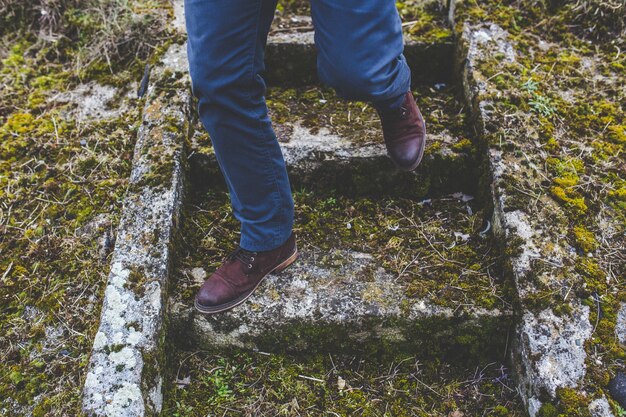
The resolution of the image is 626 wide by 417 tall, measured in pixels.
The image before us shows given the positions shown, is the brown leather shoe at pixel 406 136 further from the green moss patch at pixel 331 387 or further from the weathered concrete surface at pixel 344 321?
the green moss patch at pixel 331 387

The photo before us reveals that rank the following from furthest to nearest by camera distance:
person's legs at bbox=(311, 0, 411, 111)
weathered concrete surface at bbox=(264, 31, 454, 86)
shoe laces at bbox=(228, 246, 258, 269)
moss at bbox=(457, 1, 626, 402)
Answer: weathered concrete surface at bbox=(264, 31, 454, 86)
shoe laces at bbox=(228, 246, 258, 269)
moss at bbox=(457, 1, 626, 402)
person's legs at bbox=(311, 0, 411, 111)

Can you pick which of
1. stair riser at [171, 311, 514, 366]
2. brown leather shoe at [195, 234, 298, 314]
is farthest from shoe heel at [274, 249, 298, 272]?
stair riser at [171, 311, 514, 366]

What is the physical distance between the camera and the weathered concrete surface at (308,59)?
9.06ft

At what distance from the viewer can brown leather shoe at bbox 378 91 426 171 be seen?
2.18 m

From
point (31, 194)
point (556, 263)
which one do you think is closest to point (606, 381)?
point (556, 263)

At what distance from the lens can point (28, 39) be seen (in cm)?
324

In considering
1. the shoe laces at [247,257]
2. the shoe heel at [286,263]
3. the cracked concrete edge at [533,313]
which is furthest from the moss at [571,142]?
the shoe laces at [247,257]

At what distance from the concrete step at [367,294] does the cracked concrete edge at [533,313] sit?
94 mm

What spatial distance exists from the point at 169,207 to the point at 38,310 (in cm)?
67

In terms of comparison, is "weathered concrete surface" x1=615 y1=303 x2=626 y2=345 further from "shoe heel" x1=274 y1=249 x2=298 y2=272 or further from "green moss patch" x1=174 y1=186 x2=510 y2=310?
"shoe heel" x1=274 y1=249 x2=298 y2=272

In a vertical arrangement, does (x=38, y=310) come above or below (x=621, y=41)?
below

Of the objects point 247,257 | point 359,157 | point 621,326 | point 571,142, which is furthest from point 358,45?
point 621,326

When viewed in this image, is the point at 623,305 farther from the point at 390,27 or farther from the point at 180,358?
the point at 180,358

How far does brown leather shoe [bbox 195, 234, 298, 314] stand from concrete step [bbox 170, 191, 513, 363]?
4 centimetres
